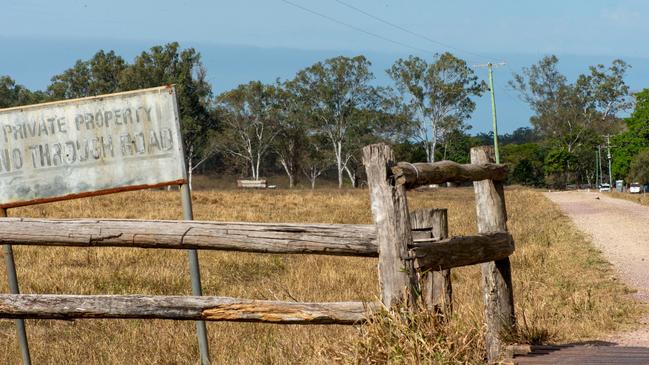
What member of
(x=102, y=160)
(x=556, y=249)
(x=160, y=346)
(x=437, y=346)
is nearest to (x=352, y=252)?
(x=437, y=346)

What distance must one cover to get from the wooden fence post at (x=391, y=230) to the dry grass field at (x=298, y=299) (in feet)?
0.71

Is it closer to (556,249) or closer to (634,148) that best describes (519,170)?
(634,148)

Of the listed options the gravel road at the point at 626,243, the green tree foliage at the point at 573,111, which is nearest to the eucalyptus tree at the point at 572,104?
the green tree foliage at the point at 573,111

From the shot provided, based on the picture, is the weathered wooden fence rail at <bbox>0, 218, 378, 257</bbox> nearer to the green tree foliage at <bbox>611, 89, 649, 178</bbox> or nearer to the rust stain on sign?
the rust stain on sign

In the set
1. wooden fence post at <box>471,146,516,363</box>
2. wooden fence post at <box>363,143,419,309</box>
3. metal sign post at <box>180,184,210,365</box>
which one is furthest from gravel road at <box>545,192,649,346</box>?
metal sign post at <box>180,184,210,365</box>

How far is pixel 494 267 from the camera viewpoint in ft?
23.5

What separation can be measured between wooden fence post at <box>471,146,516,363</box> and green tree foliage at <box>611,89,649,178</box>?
9419 cm

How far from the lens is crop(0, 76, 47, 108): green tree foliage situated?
99.2 metres

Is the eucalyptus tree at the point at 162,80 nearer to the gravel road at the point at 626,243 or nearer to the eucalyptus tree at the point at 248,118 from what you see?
the eucalyptus tree at the point at 248,118

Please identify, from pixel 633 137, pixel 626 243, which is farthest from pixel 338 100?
pixel 626 243

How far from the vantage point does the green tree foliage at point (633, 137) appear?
97.5 meters

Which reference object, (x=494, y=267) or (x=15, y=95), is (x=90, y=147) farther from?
(x=15, y=95)

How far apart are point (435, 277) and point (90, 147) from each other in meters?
2.84

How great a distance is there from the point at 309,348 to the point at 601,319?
9.54ft
